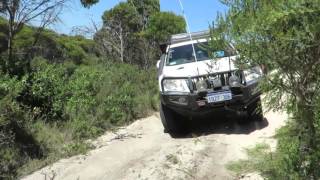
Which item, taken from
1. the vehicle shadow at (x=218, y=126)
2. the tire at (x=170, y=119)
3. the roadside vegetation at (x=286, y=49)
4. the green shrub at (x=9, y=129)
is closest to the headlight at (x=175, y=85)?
the tire at (x=170, y=119)

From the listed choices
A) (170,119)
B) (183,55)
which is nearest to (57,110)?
(170,119)

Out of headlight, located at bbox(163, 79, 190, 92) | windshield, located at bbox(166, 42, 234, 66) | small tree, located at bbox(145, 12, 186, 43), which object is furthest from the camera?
small tree, located at bbox(145, 12, 186, 43)

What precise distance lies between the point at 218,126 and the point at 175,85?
59.8 inches

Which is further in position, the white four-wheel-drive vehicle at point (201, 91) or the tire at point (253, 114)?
the tire at point (253, 114)

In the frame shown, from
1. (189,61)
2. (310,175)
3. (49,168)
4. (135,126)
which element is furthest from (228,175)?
(135,126)

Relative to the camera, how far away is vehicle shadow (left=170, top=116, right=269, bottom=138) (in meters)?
10.1

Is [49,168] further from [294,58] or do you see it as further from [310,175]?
[294,58]

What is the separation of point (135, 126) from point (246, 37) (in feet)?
23.1

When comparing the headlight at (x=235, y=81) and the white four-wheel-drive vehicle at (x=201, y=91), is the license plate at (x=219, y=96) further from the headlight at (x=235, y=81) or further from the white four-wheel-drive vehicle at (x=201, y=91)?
the headlight at (x=235, y=81)

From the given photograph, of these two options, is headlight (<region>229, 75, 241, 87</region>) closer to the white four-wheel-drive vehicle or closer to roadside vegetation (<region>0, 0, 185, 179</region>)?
the white four-wheel-drive vehicle

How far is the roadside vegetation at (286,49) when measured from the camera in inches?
167

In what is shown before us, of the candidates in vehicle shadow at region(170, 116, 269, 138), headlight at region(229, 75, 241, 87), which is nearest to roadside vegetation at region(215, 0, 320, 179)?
headlight at region(229, 75, 241, 87)

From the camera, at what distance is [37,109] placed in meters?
10.7

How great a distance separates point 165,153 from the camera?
878 centimetres
